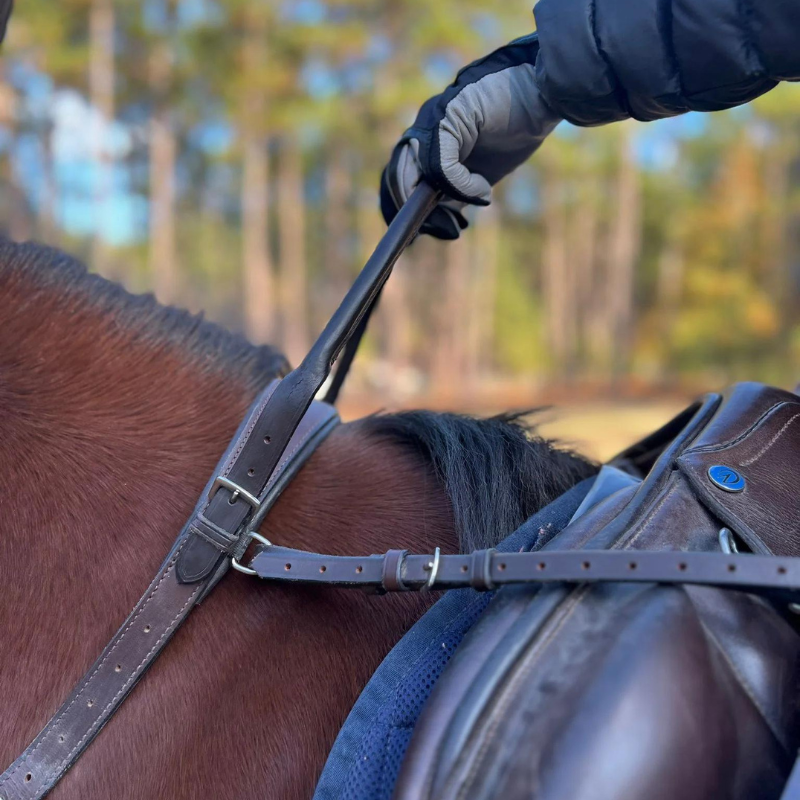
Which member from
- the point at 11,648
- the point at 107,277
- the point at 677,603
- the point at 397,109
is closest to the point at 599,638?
the point at 677,603

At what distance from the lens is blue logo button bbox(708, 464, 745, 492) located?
1018mm

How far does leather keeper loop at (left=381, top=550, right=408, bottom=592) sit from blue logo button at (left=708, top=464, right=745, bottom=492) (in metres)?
0.41

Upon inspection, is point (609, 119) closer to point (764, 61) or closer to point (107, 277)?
point (764, 61)

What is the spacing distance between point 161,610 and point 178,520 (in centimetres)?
14

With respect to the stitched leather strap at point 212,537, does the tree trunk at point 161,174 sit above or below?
above

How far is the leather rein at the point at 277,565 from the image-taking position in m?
0.88

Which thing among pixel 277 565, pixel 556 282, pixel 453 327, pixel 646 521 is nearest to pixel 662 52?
pixel 646 521

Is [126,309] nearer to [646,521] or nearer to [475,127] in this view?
[475,127]

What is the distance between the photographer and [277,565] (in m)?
1.06

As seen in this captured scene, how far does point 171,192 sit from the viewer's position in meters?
19.9

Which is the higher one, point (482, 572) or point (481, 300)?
point (482, 572)

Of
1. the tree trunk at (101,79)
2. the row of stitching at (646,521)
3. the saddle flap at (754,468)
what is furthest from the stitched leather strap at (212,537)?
the tree trunk at (101,79)

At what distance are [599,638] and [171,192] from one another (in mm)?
20685

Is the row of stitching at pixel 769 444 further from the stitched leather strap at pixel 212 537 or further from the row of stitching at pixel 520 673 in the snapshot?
the stitched leather strap at pixel 212 537
